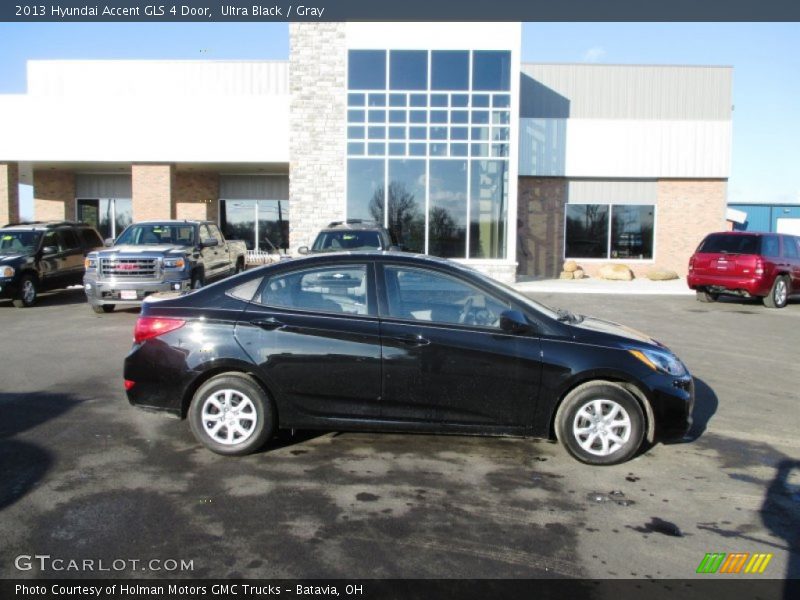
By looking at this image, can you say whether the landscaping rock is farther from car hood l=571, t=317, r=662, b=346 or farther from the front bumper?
car hood l=571, t=317, r=662, b=346

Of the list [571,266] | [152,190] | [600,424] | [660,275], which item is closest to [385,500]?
[600,424]

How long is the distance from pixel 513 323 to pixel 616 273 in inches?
839

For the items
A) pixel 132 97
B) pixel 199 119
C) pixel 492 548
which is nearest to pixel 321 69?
pixel 199 119

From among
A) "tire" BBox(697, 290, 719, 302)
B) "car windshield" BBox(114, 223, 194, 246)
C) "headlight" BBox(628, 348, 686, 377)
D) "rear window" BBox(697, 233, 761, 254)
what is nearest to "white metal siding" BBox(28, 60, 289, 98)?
"car windshield" BBox(114, 223, 194, 246)

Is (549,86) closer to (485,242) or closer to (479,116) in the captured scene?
(479,116)

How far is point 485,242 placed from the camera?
21516 mm

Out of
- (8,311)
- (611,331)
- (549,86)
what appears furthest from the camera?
(549,86)

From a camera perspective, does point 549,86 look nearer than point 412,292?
No

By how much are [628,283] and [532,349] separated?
20.1 metres

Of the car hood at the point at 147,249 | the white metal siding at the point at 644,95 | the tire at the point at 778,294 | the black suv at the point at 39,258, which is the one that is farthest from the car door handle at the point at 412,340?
the white metal siding at the point at 644,95

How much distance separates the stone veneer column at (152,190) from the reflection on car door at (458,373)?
21.1 meters

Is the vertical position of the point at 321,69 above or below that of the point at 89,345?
above

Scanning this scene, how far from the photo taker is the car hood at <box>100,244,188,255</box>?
13016 mm

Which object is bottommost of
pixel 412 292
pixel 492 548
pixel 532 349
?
pixel 492 548
